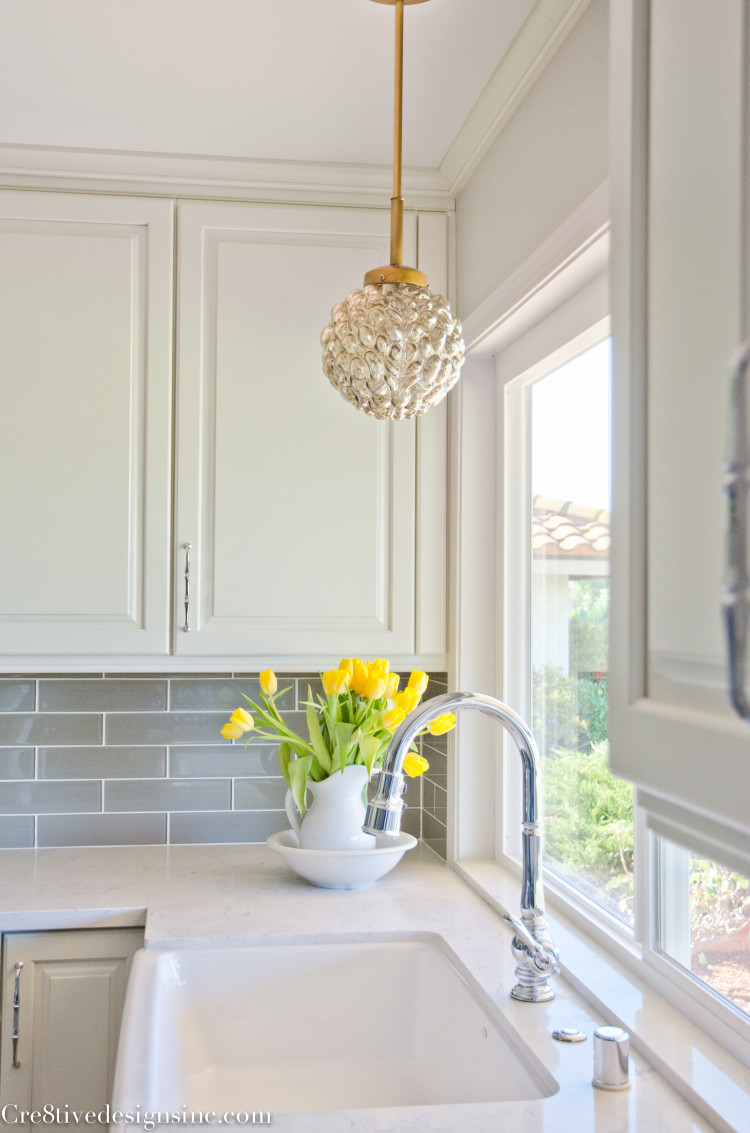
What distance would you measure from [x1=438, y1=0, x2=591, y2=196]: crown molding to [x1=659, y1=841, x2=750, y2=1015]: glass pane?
1193mm

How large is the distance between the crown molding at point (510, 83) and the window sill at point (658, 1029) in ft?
4.54

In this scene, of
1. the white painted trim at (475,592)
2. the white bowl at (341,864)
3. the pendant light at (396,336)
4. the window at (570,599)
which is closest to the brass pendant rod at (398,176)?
the pendant light at (396,336)

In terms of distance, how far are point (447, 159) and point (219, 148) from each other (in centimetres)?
48

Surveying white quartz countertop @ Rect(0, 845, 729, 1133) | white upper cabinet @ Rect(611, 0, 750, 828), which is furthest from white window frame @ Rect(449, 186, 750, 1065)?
white upper cabinet @ Rect(611, 0, 750, 828)

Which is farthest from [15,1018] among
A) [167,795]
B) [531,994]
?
[531,994]

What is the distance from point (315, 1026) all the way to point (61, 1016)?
50 cm

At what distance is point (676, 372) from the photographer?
0.61m

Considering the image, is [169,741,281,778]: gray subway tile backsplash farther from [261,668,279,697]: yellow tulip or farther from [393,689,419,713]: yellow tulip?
[393,689,419,713]: yellow tulip

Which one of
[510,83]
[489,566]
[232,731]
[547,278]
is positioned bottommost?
[232,731]

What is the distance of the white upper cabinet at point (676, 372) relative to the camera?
55 centimetres

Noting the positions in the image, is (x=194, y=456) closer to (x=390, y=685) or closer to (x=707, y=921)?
(x=390, y=685)

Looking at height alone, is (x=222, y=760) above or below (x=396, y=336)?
below

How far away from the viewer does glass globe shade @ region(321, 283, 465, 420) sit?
4.19ft

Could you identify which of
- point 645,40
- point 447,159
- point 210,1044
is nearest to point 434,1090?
point 210,1044
